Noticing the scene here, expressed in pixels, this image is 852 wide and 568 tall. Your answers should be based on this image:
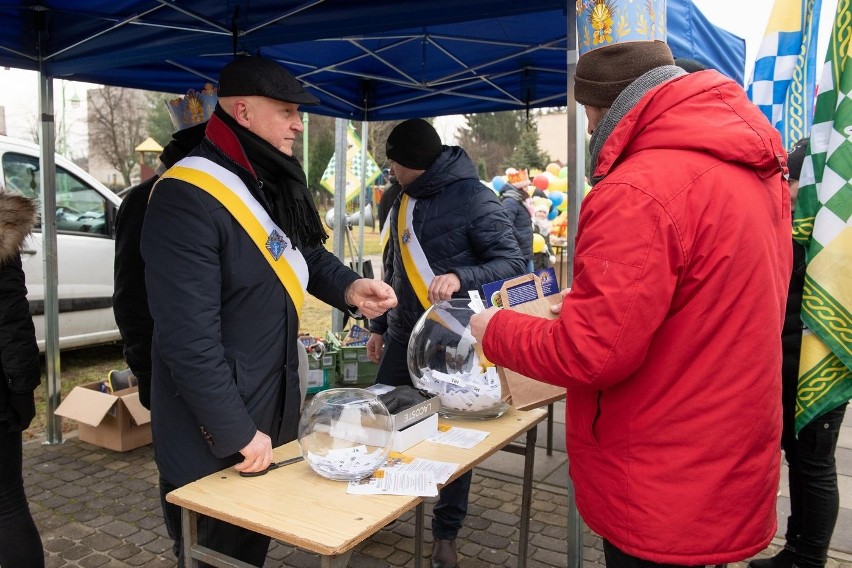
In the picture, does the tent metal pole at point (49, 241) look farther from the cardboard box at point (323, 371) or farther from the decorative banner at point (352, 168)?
the decorative banner at point (352, 168)

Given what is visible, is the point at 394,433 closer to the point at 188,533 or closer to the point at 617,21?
the point at 188,533

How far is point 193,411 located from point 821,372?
6.42 ft

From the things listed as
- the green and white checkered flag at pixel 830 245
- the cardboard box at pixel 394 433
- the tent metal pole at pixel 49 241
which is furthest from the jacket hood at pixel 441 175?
the tent metal pole at pixel 49 241

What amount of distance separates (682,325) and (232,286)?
1.24 m

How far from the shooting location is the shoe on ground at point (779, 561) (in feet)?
9.47

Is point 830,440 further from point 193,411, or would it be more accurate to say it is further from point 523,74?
point 523,74

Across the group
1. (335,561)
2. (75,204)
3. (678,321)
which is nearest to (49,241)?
(75,204)

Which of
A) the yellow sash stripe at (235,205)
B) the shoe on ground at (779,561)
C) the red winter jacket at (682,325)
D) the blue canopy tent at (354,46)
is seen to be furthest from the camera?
the blue canopy tent at (354,46)

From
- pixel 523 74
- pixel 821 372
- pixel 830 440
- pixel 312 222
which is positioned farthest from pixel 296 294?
pixel 523 74

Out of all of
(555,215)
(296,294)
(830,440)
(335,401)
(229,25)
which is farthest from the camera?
(555,215)

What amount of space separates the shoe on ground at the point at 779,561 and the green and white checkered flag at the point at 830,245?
0.98m

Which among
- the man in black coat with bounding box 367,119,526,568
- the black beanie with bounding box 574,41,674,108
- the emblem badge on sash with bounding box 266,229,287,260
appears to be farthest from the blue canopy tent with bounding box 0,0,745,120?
the emblem badge on sash with bounding box 266,229,287,260

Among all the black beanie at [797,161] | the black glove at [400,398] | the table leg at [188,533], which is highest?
the black beanie at [797,161]

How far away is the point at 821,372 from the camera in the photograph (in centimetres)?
218
